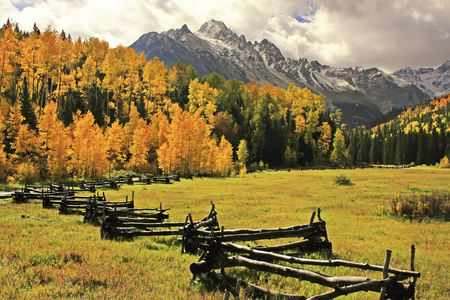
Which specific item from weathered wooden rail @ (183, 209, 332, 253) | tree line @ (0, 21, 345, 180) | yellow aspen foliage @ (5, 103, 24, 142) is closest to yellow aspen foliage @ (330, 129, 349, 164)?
tree line @ (0, 21, 345, 180)

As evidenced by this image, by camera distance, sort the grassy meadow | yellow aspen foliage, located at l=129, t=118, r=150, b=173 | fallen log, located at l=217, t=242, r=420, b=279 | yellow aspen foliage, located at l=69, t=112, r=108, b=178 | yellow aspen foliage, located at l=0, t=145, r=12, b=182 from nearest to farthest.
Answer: fallen log, located at l=217, t=242, r=420, b=279, the grassy meadow, yellow aspen foliage, located at l=0, t=145, r=12, b=182, yellow aspen foliage, located at l=69, t=112, r=108, b=178, yellow aspen foliage, located at l=129, t=118, r=150, b=173

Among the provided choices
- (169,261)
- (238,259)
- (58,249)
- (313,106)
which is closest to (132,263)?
(169,261)

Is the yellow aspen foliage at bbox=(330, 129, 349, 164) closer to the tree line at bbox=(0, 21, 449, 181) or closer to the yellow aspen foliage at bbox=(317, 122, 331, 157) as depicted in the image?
the tree line at bbox=(0, 21, 449, 181)

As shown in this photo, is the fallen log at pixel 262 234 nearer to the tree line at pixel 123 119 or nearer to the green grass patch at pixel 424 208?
the green grass patch at pixel 424 208

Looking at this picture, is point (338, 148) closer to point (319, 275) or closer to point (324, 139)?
point (324, 139)

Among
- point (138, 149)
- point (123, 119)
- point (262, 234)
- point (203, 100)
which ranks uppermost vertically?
point (203, 100)

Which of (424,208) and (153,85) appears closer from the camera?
(424,208)

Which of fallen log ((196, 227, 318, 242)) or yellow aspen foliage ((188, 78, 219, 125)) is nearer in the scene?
fallen log ((196, 227, 318, 242))

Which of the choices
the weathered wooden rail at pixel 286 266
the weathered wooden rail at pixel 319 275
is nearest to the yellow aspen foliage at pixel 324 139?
the weathered wooden rail at pixel 286 266

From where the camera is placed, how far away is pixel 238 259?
306 inches

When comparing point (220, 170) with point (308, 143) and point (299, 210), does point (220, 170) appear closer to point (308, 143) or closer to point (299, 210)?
point (299, 210)

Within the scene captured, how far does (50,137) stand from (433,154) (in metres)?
166

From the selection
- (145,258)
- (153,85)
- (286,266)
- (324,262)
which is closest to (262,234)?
(286,266)

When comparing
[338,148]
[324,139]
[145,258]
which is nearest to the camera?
[145,258]
